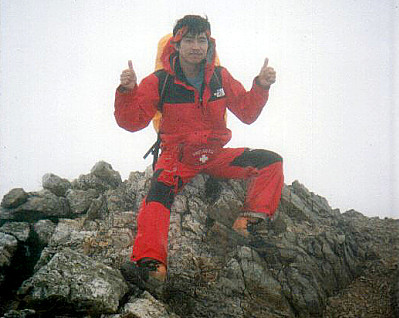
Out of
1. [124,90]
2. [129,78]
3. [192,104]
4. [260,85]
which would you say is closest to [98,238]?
[124,90]

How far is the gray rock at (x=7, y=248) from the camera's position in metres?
5.34

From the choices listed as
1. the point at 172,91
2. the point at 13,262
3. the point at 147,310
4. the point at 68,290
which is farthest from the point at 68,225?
the point at 172,91

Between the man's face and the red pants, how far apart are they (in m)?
2.29

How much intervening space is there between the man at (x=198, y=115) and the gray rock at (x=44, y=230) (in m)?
2.57

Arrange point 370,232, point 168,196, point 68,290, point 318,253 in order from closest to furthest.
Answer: point 68,290, point 168,196, point 318,253, point 370,232

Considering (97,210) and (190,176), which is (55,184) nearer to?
(97,210)

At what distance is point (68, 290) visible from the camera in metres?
4.46

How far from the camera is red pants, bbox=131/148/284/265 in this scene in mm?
5340

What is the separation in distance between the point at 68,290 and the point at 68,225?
262 cm

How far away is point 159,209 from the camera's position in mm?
5758

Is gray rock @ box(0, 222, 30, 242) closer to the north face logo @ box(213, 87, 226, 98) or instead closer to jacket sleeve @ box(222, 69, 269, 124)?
the north face logo @ box(213, 87, 226, 98)

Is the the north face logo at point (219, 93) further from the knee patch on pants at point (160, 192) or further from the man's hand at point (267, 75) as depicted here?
the knee patch on pants at point (160, 192)

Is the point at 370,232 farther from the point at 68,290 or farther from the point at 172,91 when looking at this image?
the point at 68,290

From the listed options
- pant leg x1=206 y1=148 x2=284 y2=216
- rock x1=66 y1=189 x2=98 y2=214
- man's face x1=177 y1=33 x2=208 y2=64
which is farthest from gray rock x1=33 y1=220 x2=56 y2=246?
man's face x1=177 y1=33 x2=208 y2=64
